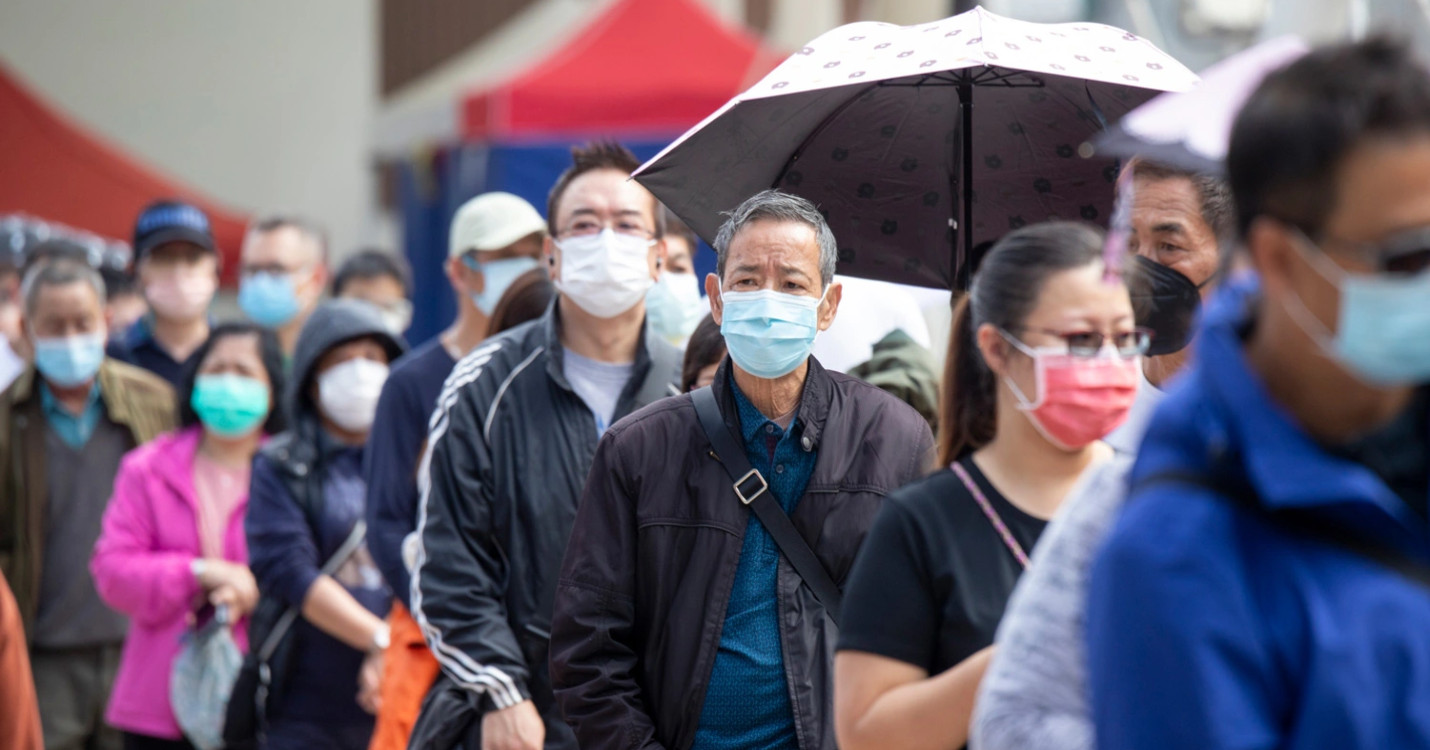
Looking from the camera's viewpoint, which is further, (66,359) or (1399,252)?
(66,359)

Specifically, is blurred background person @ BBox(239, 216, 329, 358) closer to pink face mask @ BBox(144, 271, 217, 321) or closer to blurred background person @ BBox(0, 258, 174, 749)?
pink face mask @ BBox(144, 271, 217, 321)

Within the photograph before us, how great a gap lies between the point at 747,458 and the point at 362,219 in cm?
1503

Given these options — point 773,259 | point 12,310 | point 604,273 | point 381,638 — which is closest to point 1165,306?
point 773,259

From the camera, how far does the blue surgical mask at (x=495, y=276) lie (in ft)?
17.4

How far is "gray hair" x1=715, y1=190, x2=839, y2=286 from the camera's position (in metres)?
3.51

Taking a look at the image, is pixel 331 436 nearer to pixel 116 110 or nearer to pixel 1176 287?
pixel 1176 287

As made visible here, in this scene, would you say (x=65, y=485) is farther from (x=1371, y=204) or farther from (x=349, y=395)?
(x=1371, y=204)

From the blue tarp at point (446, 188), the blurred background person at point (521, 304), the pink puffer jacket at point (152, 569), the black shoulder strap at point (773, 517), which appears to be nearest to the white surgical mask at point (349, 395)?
the pink puffer jacket at point (152, 569)

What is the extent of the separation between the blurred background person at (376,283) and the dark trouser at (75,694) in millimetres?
2056

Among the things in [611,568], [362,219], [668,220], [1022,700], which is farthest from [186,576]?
[362,219]

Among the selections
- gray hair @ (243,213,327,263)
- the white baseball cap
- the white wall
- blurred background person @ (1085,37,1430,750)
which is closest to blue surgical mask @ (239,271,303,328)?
gray hair @ (243,213,327,263)

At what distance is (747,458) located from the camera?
3379 mm

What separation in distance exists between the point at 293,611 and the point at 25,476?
1.60 meters

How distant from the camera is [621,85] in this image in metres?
10.4
